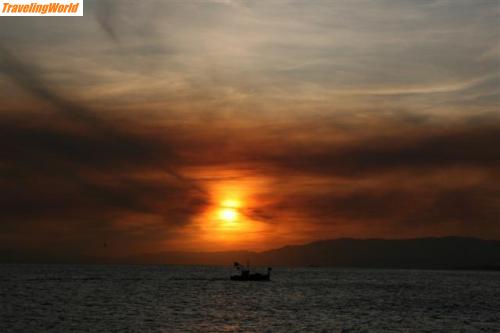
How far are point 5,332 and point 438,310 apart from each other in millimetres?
70254

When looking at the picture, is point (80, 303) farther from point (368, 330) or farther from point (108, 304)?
point (368, 330)

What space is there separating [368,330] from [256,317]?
1705 cm

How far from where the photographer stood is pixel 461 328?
8288cm

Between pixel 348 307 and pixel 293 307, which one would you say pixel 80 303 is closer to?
pixel 293 307

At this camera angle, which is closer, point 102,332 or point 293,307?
point 102,332

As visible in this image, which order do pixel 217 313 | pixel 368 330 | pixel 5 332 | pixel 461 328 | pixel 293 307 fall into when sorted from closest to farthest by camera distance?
pixel 5 332 → pixel 368 330 → pixel 461 328 → pixel 217 313 → pixel 293 307

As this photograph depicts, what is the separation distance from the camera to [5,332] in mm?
70125

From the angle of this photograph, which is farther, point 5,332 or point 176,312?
point 176,312

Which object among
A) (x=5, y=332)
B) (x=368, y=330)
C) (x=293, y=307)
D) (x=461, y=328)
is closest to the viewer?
(x=5, y=332)

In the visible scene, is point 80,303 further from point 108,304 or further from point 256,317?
point 256,317

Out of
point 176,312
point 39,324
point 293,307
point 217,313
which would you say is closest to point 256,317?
point 217,313

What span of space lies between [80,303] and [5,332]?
4002cm

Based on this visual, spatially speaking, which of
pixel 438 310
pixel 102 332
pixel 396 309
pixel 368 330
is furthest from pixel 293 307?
pixel 102 332

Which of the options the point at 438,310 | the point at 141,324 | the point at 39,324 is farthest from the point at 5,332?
the point at 438,310
